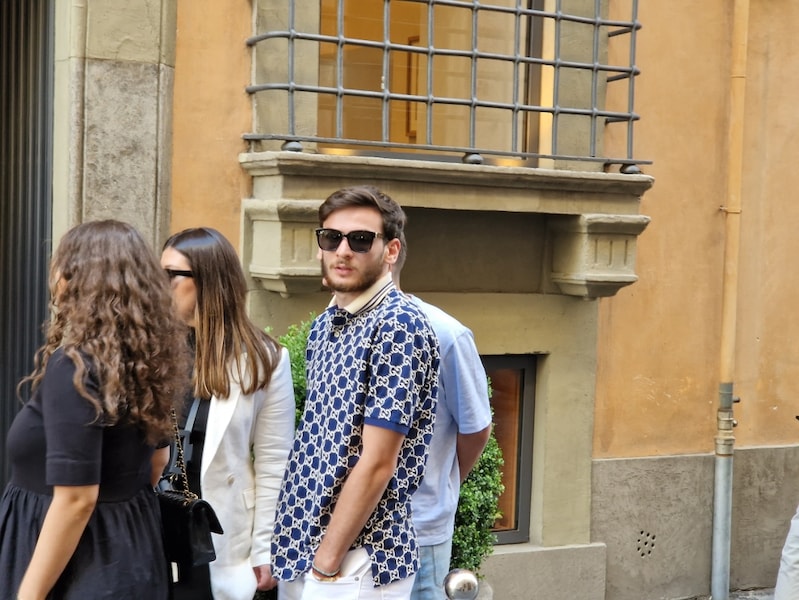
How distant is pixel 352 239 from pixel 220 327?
0.64 meters

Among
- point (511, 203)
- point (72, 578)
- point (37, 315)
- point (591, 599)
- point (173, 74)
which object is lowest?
point (591, 599)

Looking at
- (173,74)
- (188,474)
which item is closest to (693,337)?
(173,74)

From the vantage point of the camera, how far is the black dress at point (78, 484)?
3.01 meters

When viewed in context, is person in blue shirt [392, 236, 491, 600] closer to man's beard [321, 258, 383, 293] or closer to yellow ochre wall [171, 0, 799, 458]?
man's beard [321, 258, 383, 293]

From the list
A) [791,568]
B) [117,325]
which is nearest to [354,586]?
[117,325]

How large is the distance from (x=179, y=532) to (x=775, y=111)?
607cm

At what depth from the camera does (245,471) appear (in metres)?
3.98

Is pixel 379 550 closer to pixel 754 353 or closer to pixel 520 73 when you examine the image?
pixel 520 73

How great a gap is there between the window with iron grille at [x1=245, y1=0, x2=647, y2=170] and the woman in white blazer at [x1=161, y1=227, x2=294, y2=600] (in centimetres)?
253

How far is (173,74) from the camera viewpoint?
644cm

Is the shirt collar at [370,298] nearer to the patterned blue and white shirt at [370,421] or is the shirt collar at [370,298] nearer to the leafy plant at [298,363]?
the patterned blue and white shirt at [370,421]

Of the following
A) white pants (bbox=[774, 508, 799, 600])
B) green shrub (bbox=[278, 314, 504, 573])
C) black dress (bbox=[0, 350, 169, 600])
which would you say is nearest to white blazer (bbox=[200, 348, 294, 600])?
black dress (bbox=[0, 350, 169, 600])

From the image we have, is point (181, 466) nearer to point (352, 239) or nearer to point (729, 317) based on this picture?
point (352, 239)

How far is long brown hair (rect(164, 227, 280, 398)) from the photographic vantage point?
12.9 ft
